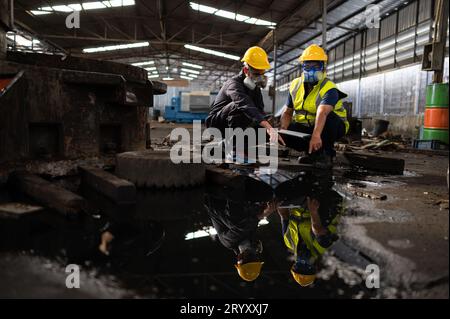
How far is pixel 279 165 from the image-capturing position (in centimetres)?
452

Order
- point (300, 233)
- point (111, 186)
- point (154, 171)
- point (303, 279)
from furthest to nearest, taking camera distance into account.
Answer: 1. point (154, 171)
2. point (111, 186)
3. point (300, 233)
4. point (303, 279)

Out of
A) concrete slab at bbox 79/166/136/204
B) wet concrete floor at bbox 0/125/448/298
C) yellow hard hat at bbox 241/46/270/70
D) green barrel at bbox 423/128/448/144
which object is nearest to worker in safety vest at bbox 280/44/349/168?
yellow hard hat at bbox 241/46/270/70

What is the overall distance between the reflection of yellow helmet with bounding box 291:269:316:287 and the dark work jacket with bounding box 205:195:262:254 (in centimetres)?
34

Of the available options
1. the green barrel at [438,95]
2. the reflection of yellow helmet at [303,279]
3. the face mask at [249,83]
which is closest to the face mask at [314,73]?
the face mask at [249,83]

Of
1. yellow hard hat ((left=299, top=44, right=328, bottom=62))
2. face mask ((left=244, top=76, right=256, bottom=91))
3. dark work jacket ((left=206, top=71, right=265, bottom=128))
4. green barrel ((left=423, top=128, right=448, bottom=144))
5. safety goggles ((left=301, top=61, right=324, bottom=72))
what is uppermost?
yellow hard hat ((left=299, top=44, right=328, bottom=62))

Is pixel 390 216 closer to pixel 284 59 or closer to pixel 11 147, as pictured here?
pixel 11 147

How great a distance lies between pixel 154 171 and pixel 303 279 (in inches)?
75.3

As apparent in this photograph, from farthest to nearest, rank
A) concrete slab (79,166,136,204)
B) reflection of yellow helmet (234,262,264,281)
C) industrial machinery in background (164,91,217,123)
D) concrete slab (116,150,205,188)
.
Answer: industrial machinery in background (164,91,217,123) < concrete slab (116,150,205,188) < concrete slab (79,166,136,204) < reflection of yellow helmet (234,262,264,281)

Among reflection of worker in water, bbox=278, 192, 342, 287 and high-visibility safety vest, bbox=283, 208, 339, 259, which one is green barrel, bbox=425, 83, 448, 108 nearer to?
reflection of worker in water, bbox=278, 192, 342, 287

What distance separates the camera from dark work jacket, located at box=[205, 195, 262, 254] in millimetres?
1833

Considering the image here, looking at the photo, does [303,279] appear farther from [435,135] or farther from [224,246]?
[435,135]

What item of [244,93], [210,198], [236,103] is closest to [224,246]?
[210,198]

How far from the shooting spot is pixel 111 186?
8.31ft
